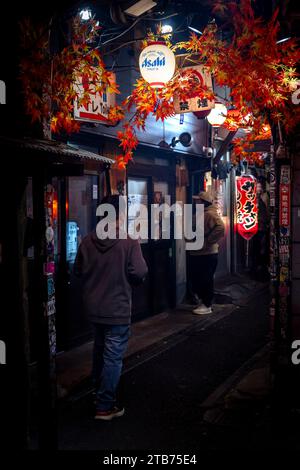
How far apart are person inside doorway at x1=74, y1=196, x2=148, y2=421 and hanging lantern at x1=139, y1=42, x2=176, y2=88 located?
302cm

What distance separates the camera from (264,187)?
20.4m

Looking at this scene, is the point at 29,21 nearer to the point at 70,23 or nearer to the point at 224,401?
the point at 70,23

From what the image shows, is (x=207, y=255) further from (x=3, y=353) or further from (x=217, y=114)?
(x=3, y=353)

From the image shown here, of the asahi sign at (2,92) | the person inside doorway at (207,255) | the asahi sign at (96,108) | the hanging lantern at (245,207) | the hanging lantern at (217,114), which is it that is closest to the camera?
the asahi sign at (2,92)

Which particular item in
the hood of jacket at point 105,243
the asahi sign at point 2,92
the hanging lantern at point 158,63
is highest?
the hanging lantern at point 158,63

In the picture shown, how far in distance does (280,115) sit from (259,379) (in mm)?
3894

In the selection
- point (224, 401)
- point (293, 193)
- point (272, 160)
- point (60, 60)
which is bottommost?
point (224, 401)

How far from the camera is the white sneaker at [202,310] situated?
42.1 feet

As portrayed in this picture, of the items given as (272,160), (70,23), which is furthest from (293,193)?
(70,23)

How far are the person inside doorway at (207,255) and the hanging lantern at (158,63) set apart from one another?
4.61 m

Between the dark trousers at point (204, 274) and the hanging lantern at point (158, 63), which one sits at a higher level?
the hanging lantern at point (158, 63)

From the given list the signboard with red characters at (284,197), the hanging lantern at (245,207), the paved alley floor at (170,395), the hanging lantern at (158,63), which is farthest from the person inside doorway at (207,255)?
the signboard with red characters at (284,197)

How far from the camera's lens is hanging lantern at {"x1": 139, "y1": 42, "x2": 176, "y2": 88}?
8.40 metres

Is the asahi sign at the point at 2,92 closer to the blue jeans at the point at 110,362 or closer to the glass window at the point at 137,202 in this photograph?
the blue jeans at the point at 110,362
